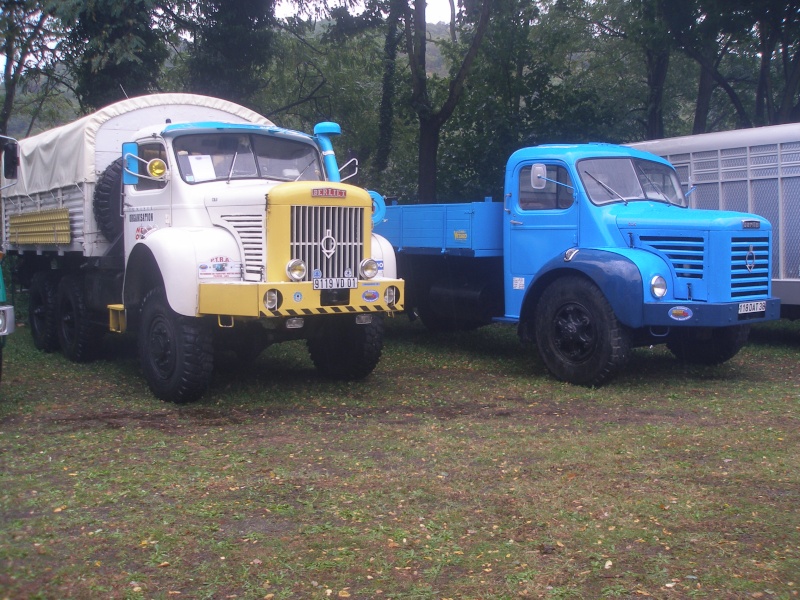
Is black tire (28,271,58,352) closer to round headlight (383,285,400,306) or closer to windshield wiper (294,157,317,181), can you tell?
windshield wiper (294,157,317,181)

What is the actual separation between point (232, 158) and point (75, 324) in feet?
11.5

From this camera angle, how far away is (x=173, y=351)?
8.46 meters

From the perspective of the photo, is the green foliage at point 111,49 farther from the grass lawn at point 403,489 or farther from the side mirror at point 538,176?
the side mirror at point 538,176

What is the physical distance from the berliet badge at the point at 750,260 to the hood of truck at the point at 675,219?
0.26 m

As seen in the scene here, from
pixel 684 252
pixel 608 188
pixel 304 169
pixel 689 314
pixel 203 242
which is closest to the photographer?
pixel 203 242

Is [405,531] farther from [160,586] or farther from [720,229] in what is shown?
[720,229]

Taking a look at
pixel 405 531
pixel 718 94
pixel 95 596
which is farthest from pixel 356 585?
pixel 718 94

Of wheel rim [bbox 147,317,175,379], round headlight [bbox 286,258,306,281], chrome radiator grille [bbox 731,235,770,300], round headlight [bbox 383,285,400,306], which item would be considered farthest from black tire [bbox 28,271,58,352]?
chrome radiator grille [bbox 731,235,770,300]

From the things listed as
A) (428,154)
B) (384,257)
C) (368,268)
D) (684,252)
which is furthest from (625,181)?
(428,154)

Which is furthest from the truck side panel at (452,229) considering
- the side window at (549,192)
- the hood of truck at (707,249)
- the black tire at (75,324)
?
the black tire at (75,324)

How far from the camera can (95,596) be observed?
13.9 feet

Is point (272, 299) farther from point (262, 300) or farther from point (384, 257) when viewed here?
point (384, 257)

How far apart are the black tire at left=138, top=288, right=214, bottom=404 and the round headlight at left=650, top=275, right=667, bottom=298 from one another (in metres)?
4.44

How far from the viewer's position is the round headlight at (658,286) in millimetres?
8922
